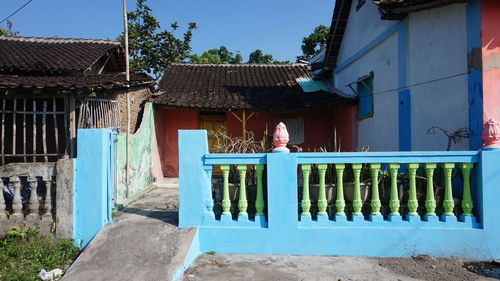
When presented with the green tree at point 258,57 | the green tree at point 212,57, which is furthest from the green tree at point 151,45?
the green tree at point 258,57

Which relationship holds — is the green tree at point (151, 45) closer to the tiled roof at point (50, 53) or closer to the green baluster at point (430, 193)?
the tiled roof at point (50, 53)

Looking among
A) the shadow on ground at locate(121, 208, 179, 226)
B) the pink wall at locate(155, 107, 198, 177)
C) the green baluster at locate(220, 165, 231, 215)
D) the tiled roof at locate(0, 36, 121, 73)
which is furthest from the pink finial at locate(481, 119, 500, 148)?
the tiled roof at locate(0, 36, 121, 73)

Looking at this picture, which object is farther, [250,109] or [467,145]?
[250,109]

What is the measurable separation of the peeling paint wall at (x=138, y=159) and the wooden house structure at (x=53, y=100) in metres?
0.43

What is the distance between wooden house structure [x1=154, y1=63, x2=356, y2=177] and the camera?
923cm

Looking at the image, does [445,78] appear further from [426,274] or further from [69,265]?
[69,265]

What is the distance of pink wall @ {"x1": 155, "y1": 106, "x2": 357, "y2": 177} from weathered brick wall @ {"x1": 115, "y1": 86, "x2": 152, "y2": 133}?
1.10 m

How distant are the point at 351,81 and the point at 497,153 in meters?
5.58

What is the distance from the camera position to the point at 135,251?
363 centimetres

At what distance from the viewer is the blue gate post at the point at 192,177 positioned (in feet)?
12.9

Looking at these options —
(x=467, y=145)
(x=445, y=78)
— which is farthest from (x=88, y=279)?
(x=445, y=78)

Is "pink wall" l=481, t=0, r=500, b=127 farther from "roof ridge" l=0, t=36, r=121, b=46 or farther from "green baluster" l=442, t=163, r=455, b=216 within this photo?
"roof ridge" l=0, t=36, r=121, b=46

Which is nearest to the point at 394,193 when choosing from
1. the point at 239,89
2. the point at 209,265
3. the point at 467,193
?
the point at 467,193

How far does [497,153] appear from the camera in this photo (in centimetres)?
379
